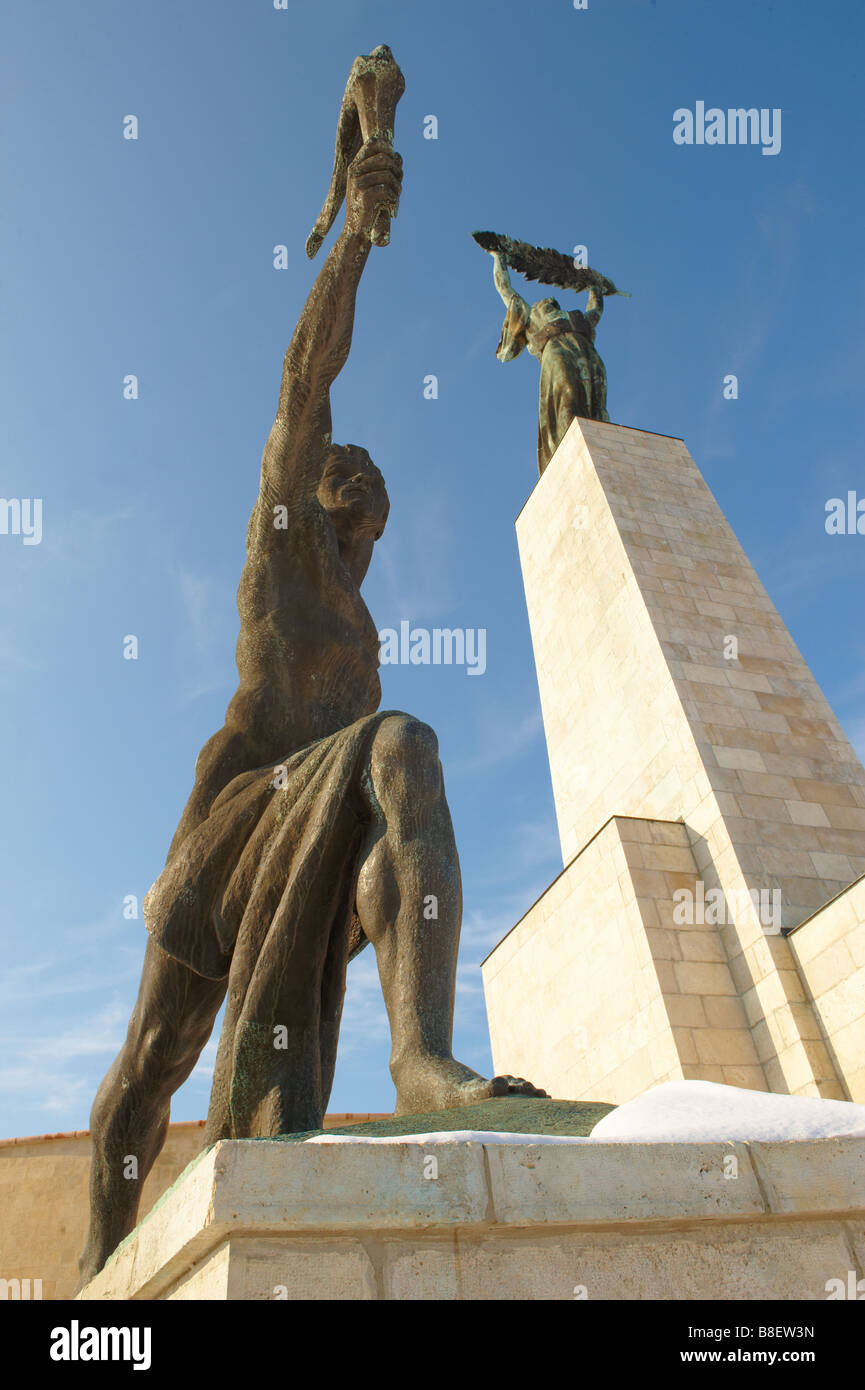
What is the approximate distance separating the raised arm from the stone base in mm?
2409

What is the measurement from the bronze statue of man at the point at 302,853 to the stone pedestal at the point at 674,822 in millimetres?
5900

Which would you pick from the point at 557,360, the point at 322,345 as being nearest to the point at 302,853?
the point at 322,345

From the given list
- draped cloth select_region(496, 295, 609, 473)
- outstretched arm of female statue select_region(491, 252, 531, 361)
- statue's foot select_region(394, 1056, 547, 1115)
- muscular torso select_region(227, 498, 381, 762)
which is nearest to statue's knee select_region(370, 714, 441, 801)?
muscular torso select_region(227, 498, 381, 762)

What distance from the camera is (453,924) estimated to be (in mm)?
2578

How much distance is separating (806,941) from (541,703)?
628 centimetres

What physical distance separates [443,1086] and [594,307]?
708 inches

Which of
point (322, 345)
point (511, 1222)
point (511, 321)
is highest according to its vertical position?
point (511, 321)

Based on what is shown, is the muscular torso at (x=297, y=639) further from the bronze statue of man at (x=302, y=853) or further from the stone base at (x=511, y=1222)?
the stone base at (x=511, y=1222)

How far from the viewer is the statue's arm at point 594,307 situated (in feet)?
58.2

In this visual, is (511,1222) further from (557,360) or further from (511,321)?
(511,321)

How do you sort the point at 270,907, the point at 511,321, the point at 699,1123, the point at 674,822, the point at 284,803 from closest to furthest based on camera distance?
the point at 699,1123 → the point at 270,907 → the point at 284,803 → the point at 674,822 → the point at 511,321

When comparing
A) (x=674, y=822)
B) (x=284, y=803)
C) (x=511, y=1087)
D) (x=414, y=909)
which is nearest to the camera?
(x=511, y=1087)

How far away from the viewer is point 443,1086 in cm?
221

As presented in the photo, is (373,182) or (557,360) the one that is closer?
(373,182)
